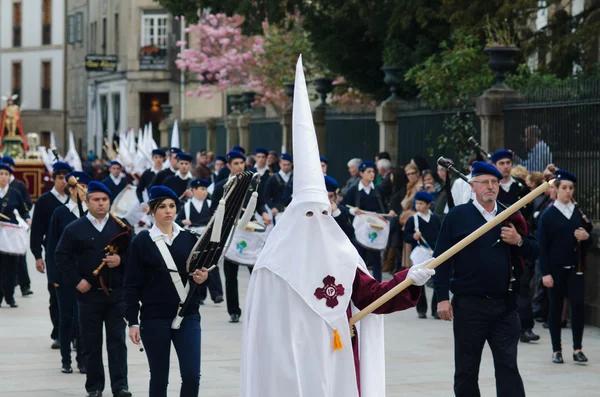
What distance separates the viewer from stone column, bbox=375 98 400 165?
23.1 metres

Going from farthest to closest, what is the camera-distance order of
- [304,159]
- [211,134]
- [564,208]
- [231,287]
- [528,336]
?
[211,134], [231,287], [528,336], [564,208], [304,159]

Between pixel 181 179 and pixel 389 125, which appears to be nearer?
pixel 181 179

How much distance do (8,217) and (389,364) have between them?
7029 millimetres

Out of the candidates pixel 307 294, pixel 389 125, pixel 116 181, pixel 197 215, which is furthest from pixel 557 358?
pixel 116 181

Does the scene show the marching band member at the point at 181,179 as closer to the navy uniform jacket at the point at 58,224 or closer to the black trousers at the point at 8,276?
the black trousers at the point at 8,276

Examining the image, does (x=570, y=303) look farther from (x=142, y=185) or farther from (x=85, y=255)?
(x=142, y=185)

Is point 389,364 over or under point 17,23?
under

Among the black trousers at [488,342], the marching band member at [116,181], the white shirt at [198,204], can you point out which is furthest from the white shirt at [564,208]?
the marching band member at [116,181]

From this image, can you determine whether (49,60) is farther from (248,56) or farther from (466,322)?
(466,322)

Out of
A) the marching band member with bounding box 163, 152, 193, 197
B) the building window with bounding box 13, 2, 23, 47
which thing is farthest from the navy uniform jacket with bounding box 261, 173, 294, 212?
the building window with bounding box 13, 2, 23, 47

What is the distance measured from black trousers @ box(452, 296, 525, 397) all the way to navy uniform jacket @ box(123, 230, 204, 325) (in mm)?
1872

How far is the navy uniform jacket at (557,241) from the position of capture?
12.9m

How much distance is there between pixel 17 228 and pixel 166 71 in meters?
40.7

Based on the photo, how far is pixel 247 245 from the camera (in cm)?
1636
